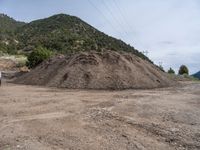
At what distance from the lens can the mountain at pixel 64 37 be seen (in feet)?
289

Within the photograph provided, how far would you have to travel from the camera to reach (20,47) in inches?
3743

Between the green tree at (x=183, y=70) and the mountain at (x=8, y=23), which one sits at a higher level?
the mountain at (x=8, y=23)

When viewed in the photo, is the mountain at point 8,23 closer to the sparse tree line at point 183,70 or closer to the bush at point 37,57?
the sparse tree line at point 183,70

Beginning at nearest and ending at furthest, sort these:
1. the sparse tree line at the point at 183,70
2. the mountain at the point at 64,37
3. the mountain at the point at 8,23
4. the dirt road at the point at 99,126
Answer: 1. the dirt road at the point at 99,126
2. the sparse tree line at the point at 183,70
3. the mountain at the point at 64,37
4. the mountain at the point at 8,23

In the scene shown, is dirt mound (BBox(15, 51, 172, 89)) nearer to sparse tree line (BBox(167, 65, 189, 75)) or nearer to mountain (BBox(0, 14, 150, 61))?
sparse tree line (BBox(167, 65, 189, 75))

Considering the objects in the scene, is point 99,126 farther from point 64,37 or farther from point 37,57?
point 64,37

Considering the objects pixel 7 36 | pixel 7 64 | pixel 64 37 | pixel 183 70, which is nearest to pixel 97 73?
pixel 7 64

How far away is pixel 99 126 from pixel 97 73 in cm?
1647

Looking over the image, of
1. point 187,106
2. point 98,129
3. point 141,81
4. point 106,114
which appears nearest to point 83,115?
point 106,114

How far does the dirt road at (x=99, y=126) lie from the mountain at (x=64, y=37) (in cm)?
6553

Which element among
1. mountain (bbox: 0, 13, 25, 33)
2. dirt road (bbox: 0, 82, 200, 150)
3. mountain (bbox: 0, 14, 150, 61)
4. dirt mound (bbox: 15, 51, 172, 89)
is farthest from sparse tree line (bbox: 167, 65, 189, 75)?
mountain (bbox: 0, 13, 25, 33)

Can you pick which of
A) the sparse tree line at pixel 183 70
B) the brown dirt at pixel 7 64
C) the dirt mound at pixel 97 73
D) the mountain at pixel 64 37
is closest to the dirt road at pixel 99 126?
the dirt mound at pixel 97 73

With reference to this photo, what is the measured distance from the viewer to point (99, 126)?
11391 mm

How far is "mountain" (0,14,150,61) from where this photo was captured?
289 ft
